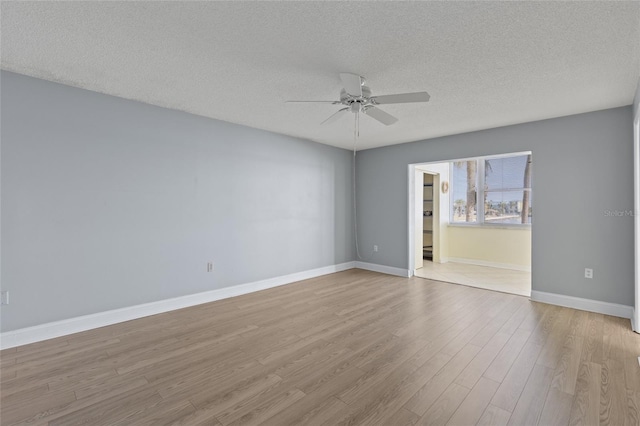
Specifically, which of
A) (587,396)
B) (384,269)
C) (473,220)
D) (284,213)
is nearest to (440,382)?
(587,396)

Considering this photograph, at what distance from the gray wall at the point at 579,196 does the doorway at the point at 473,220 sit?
3.97 feet

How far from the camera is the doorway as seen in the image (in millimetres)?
5676

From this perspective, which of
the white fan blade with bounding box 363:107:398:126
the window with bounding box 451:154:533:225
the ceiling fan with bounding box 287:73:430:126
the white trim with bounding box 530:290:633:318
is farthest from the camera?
the window with bounding box 451:154:533:225

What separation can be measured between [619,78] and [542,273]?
2.35m

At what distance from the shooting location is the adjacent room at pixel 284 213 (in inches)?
74.5

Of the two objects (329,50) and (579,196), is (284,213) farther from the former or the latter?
(579,196)

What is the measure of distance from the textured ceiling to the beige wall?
3150 mm

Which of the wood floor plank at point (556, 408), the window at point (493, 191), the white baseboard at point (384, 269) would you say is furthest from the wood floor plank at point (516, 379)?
the window at point (493, 191)

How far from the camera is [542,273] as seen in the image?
3.95m

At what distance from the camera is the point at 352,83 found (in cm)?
240

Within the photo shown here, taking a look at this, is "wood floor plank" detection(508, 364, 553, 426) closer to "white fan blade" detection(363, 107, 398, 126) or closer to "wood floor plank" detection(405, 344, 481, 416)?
"wood floor plank" detection(405, 344, 481, 416)

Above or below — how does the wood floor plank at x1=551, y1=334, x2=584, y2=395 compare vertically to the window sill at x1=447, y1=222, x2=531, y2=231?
below

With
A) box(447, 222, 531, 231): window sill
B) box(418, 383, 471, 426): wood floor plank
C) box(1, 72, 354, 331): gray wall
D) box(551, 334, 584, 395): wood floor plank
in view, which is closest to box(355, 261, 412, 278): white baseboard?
box(1, 72, 354, 331): gray wall

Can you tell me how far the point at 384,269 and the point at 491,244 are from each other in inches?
97.0
